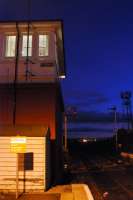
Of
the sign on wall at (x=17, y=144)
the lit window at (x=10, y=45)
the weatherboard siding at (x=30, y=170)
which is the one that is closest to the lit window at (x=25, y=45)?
the lit window at (x=10, y=45)

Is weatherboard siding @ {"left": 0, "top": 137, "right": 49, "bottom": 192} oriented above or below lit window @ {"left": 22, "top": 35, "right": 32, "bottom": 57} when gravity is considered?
below

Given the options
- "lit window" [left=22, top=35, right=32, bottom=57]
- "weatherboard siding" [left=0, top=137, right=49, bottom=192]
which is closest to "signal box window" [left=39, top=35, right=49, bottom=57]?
"lit window" [left=22, top=35, right=32, bottom=57]

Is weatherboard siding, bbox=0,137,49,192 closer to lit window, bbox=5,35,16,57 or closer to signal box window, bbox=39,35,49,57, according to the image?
signal box window, bbox=39,35,49,57

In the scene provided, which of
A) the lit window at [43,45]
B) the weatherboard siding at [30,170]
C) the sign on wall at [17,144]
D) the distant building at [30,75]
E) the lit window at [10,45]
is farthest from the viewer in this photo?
the lit window at [10,45]


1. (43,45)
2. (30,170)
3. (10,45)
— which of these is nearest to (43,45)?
(43,45)

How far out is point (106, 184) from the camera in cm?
2780

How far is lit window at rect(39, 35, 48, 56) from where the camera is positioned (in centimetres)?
2662

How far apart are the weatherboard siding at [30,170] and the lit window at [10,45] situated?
7.09 metres

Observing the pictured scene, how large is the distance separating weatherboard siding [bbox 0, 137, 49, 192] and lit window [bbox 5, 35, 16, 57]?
7.09 metres

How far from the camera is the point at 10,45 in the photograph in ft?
88.9

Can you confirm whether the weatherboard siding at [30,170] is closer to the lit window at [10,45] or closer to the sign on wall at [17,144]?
the sign on wall at [17,144]

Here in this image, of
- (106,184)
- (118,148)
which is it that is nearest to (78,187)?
(106,184)

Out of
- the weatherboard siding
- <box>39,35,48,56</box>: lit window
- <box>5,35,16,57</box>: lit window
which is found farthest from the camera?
<box>5,35,16,57</box>: lit window

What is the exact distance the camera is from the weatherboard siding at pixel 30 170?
21.1 m
